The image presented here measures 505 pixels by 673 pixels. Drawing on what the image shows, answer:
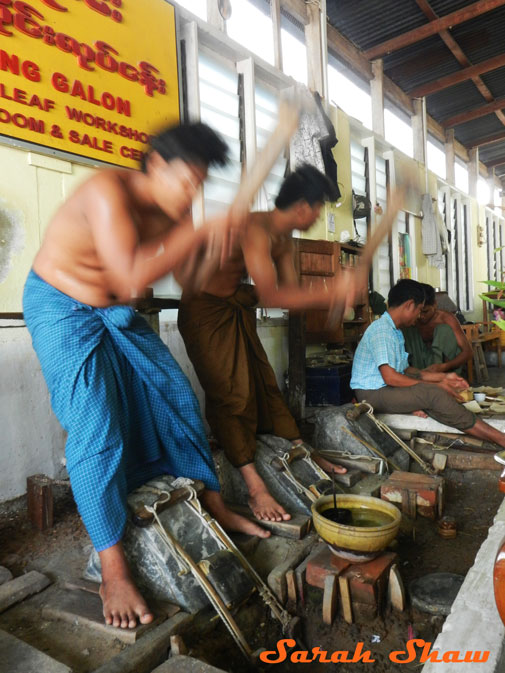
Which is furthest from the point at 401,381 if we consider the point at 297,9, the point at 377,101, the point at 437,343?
the point at 377,101

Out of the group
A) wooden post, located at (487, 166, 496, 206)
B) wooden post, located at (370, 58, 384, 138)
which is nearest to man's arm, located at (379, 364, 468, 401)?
wooden post, located at (370, 58, 384, 138)

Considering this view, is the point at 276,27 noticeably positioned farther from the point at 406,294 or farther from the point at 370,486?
the point at 370,486

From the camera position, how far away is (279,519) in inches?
109

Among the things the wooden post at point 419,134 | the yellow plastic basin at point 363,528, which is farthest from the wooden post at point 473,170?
the yellow plastic basin at point 363,528

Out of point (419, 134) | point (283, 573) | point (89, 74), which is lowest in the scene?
point (283, 573)

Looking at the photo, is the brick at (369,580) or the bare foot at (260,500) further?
the bare foot at (260,500)

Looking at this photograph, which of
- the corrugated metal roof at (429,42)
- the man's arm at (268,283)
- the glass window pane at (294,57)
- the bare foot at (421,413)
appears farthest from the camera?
the corrugated metal roof at (429,42)

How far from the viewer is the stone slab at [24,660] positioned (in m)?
1.61

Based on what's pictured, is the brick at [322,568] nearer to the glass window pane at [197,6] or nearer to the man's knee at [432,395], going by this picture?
the man's knee at [432,395]

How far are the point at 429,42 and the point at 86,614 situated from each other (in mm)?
9144

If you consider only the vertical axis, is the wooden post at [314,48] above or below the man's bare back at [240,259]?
above

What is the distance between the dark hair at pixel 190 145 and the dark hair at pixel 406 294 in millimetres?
2621

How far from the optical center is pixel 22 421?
A: 2996 millimetres

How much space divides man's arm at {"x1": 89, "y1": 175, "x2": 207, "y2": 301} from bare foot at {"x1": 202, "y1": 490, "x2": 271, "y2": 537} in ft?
3.97
